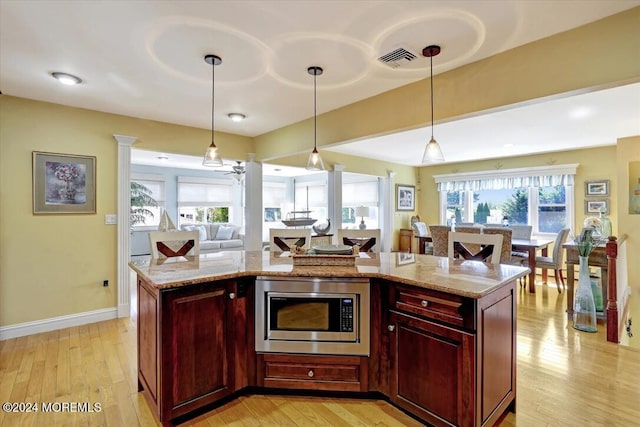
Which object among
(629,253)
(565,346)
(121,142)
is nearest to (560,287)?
(629,253)

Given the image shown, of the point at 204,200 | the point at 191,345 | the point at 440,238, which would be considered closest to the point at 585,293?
the point at 440,238

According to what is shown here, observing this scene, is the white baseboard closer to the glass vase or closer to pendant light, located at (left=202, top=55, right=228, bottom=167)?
pendant light, located at (left=202, top=55, right=228, bottom=167)

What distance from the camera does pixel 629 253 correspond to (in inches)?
157

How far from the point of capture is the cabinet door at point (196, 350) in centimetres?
178

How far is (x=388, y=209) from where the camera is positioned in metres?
7.62

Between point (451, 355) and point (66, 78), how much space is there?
3.63 meters

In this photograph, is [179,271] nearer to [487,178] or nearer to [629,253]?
[629,253]

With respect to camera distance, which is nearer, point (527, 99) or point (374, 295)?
point (374, 295)

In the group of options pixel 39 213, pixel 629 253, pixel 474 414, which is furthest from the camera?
pixel 629 253

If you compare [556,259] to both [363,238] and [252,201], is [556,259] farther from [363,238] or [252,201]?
[252,201]

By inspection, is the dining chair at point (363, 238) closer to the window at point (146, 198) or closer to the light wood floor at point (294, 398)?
the light wood floor at point (294, 398)

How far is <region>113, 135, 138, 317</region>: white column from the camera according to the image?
3.75 m

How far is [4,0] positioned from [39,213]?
2.33 meters

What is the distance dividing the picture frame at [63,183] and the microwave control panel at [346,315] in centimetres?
325
